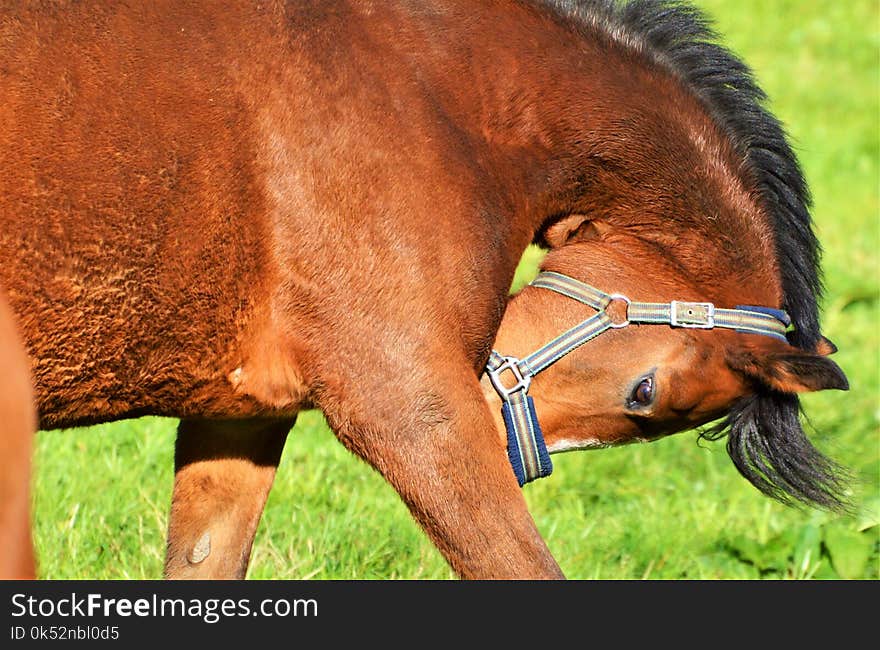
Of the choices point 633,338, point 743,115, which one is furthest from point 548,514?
point 743,115

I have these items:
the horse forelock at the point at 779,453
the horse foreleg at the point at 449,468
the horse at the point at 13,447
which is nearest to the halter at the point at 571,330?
the horse forelock at the point at 779,453

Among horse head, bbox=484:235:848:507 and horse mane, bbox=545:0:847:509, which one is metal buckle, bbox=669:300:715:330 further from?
horse mane, bbox=545:0:847:509

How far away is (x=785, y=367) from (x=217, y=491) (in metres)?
1.62

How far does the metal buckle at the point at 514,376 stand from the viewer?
3582 mm

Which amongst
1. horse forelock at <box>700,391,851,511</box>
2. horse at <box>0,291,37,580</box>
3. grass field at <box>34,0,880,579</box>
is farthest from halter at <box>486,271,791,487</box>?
horse at <box>0,291,37,580</box>

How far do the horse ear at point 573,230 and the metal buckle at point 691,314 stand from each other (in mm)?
286

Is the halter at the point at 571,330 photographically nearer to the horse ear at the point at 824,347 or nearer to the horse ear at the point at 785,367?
the horse ear at the point at 785,367

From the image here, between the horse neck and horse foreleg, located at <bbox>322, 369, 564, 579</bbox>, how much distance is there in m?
0.58

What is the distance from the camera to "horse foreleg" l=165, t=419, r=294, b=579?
12.5ft

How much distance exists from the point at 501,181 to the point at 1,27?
48.9 inches

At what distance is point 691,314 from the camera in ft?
11.9

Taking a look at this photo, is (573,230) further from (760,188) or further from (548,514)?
(548,514)

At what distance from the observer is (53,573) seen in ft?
13.9

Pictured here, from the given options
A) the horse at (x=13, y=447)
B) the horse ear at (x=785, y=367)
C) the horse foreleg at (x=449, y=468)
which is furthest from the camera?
the horse ear at (x=785, y=367)
